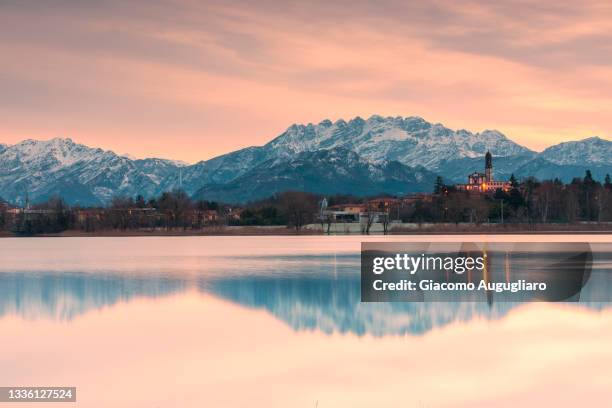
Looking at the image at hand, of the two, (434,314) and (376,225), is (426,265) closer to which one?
(434,314)

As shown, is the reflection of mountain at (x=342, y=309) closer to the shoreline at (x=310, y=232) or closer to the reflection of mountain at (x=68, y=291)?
the reflection of mountain at (x=68, y=291)

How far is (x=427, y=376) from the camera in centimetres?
2048

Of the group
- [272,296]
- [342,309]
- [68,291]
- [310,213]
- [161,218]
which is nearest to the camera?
[342,309]

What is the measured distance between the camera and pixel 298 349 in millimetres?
24344

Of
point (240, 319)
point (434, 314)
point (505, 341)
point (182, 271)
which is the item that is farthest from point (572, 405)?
point (182, 271)

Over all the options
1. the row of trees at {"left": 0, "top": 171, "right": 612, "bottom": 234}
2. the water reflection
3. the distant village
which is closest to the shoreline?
the distant village

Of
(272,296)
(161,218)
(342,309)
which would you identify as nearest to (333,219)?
(161,218)

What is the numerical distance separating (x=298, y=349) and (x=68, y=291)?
2084 centimetres

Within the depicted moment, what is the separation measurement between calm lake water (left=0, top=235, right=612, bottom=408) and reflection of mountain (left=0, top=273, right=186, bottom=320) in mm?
176

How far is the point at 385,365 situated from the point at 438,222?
14115 cm

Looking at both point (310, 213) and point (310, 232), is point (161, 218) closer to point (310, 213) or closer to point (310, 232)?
point (310, 213)

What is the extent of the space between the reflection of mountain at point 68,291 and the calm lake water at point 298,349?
6.9 inches

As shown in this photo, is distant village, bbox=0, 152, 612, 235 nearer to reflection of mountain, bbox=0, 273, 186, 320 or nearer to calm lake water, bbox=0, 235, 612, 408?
reflection of mountain, bbox=0, 273, 186, 320

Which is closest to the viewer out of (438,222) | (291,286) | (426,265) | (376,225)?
(291,286)
